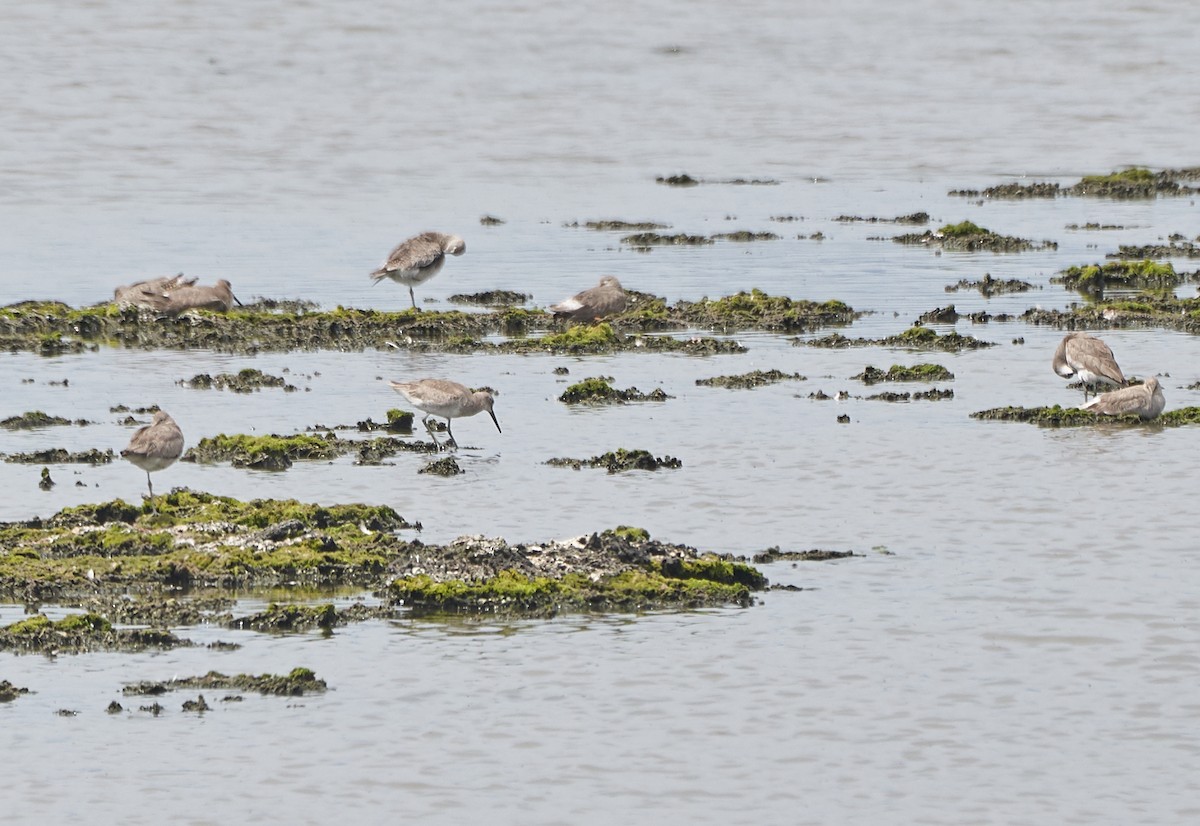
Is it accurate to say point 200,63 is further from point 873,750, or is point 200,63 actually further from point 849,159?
Answer: point 873,750

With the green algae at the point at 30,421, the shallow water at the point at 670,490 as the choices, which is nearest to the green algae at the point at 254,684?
the shallow water at the point at 670,490

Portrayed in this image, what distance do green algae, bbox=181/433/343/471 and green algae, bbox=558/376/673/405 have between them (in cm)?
259

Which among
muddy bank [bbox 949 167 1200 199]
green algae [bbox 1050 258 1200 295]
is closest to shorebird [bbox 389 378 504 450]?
green algae [bbox 1050 258 1200 295]

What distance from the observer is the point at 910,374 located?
17172 mm

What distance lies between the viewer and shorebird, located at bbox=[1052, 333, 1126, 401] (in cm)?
1598

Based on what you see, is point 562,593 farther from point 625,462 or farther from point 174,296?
point 174,296

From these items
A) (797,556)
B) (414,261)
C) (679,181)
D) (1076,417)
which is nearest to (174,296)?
(414,261)

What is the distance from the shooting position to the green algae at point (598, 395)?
54.1ft

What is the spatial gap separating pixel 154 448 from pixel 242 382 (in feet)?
15.9

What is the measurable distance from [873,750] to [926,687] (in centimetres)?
87

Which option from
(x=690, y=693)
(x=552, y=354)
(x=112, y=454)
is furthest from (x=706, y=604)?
(x=552, y=354)

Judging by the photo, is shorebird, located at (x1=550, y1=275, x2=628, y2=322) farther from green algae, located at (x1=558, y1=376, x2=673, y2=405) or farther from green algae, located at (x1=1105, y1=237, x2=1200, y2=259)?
green algae, located at (x1=1105, y1=237, x2=1200, y2=259)

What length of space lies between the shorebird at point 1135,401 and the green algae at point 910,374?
1.87 metres

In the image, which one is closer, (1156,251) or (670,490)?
(670,490)
